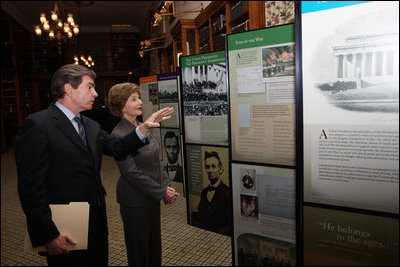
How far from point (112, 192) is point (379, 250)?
363 centimetres

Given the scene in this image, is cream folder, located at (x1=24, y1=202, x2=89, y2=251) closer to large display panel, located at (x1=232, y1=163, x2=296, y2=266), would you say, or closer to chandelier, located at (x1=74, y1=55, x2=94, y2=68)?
chandelier, located at (x1=74, y1=55, x2=94, y2=68)

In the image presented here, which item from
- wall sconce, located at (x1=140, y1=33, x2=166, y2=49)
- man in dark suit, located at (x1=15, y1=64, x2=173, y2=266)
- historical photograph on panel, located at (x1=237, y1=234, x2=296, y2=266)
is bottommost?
historical photograph on panel, located at (x1=237, y1=234, x2=296, y2=266)

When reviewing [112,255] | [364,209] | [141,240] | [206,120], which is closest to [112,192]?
[112,255]

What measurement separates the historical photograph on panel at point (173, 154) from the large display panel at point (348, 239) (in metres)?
3.07

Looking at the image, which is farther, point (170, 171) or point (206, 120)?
point (170, 171)

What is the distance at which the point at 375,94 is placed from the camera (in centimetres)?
149

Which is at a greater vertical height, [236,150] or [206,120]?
[206,120]

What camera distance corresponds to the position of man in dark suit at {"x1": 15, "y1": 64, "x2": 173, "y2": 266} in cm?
132

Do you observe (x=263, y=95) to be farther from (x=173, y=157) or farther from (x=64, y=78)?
(x=173, y=157)

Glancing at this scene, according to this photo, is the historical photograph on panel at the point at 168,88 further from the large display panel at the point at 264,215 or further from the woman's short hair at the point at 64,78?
the woman's short hair at the point at 64,78

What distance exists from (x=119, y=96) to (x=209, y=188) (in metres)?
1.71

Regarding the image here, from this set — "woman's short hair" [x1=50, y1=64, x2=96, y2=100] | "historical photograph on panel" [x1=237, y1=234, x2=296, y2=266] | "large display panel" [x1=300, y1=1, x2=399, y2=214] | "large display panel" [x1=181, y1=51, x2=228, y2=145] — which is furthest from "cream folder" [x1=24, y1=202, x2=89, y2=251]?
"large display panel" [x1=181, y1=51, x2=228, y2=145]

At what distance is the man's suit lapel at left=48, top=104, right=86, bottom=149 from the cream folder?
0.30 metres

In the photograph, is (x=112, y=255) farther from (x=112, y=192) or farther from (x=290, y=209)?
(x=112, y=192)
